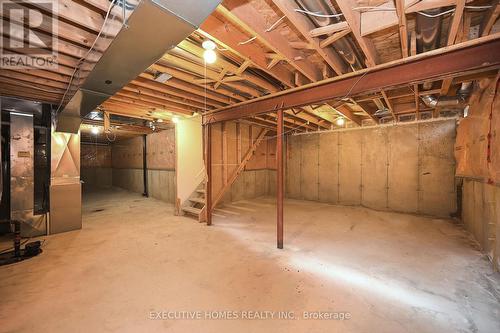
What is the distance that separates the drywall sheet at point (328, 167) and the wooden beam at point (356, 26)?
4.35 m

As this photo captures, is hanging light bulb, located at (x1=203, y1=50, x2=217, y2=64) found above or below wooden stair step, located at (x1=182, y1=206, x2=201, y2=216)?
above

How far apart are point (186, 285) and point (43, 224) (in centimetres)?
341

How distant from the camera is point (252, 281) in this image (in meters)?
2.21

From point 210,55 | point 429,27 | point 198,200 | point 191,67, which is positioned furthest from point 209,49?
point 198,200

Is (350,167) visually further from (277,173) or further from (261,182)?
(277,173)

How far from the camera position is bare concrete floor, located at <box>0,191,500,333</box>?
1.66 m

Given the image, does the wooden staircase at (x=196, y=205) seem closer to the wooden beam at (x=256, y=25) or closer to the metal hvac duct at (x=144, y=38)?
the metal hvac duct at (x=144, y=38)

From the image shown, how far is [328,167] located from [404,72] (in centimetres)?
456

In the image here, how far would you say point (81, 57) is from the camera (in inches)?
85.4

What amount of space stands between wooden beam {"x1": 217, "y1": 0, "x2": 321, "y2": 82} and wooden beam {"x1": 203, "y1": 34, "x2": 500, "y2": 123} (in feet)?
1.83

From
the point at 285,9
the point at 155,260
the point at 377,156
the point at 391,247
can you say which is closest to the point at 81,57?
the point at 285,9

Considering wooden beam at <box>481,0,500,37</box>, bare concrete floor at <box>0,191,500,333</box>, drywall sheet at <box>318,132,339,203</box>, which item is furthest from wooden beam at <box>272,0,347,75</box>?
drywall sheet at <box>318,132,339,203</box>

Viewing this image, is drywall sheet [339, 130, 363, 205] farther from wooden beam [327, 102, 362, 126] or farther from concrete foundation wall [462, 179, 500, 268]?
concrete foundation wall [462, 179, 500, 268]

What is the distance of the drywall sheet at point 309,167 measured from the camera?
6777mm
